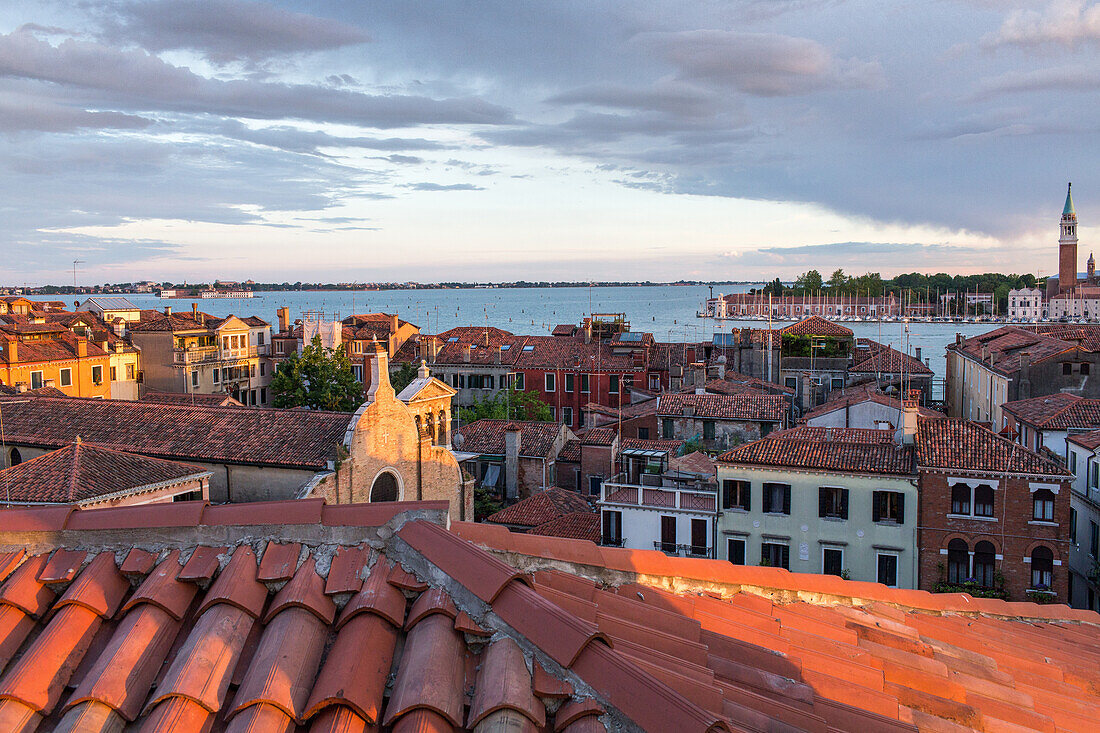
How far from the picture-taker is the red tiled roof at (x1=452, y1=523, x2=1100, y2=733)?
452 cm

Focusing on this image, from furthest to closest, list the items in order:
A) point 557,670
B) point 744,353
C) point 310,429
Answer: point 744,353, point 310,429, point 557,670

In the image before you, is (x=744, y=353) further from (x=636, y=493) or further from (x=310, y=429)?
(x=310, y=429)

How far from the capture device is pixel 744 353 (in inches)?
2269

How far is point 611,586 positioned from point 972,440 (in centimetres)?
2121

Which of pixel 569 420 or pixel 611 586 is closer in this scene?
pixel 611 586

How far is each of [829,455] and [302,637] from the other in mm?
23249

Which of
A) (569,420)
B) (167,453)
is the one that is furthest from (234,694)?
(569,420)

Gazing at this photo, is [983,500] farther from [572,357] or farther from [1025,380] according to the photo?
[572,357]

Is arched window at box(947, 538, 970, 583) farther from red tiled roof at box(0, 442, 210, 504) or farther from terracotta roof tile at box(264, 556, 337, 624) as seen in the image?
terracotta roof tile at box(264, 556, 337, 624)

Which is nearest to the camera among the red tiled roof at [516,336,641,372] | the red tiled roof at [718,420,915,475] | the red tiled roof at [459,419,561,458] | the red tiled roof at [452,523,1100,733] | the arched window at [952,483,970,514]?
the red tiled roof at [452,523,1100,733]

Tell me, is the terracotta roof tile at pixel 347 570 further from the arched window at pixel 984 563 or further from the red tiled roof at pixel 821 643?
the arched window at pixel 984 563

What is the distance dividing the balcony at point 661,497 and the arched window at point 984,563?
756cm

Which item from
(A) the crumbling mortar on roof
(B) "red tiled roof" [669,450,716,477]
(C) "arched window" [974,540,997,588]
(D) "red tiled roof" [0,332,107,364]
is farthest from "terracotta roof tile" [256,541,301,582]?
(D) "red tiled roof" [0,332,107,364]

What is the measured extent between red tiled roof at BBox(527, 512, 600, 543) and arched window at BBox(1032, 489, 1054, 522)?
12761mm
